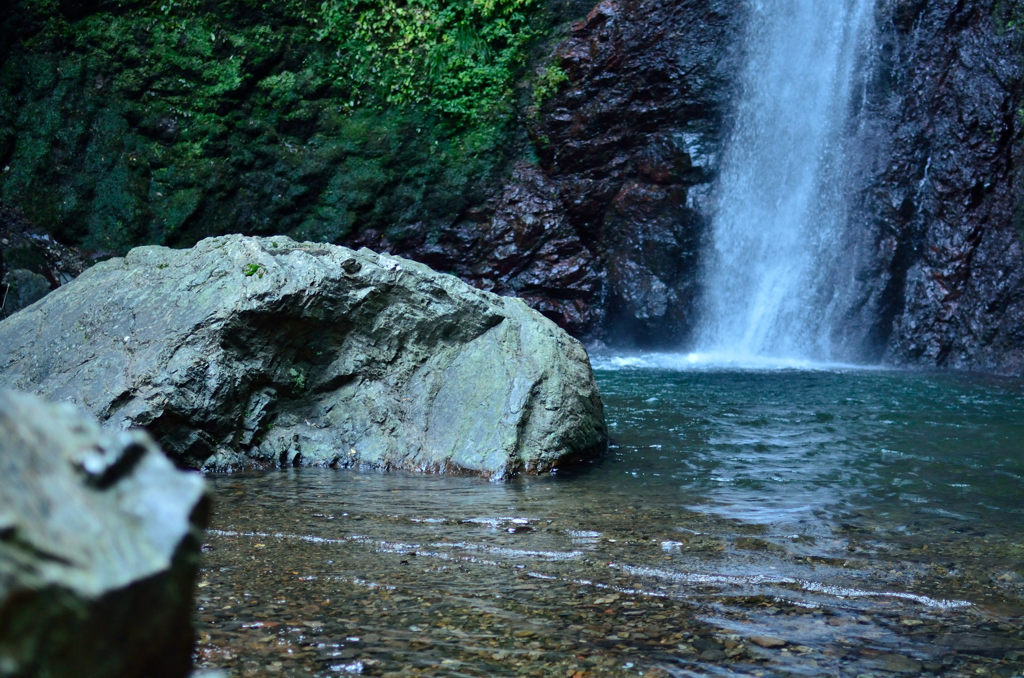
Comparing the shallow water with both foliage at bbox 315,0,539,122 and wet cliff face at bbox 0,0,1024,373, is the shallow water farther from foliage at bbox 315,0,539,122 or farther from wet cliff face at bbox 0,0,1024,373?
foliage at bbox 315,0,539,122

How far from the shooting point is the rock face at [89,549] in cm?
88

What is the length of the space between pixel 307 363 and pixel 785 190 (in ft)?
36.4

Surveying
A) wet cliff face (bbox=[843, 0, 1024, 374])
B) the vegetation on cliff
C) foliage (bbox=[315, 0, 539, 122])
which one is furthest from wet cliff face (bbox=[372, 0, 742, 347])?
wet cliff face (bbox=[843, 0, 1024, 374])

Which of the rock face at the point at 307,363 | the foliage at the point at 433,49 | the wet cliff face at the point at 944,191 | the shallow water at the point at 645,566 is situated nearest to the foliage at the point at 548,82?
the foliage at the point at 433,49

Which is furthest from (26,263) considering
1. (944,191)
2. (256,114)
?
(944,191)

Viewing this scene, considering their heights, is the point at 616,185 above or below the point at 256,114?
below

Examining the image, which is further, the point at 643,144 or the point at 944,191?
the point at 643,144

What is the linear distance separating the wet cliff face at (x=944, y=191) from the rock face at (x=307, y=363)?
935 cm

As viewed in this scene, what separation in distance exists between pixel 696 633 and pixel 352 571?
1.40 meters

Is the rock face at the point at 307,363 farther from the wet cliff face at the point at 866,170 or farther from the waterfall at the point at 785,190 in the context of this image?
the wet cliff face at the point at 866,170

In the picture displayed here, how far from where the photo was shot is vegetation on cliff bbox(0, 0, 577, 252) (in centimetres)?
1361

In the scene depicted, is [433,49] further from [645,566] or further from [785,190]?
[645,566]

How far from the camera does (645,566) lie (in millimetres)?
3537

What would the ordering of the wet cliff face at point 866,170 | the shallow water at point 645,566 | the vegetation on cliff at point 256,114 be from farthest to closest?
the vegetation on cliff at point 256,114 < the wet cliff face at point 866,170 < the shallow water at point 645,566
